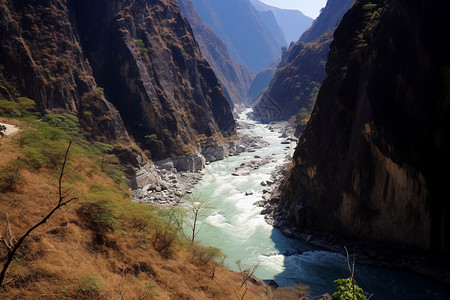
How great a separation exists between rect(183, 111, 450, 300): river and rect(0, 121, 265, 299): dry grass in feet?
18.6

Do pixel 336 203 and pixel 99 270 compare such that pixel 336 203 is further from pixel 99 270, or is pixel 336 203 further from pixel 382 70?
pixel 99 270

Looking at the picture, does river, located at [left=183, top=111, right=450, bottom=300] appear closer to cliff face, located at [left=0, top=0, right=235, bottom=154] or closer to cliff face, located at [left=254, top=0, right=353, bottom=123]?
cliff face, located at [left=0, top=0, right=235, bottom=154]

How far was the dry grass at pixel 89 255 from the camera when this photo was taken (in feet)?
25.2

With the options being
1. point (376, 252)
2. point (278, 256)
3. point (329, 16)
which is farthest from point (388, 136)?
point (329, 16)

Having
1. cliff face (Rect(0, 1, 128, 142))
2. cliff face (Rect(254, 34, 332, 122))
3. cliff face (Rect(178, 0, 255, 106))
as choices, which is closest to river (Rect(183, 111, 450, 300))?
cliff face (Rect(0, 1, 128, 142))

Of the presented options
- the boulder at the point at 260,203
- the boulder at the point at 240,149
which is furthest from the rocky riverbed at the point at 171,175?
the boulder at the point at 260,203

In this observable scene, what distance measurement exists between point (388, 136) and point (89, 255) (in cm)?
1948

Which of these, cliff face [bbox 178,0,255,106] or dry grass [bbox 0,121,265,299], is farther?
cliff face [bbox 178,0,255,106]

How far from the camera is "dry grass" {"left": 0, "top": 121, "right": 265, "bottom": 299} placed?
25.2ft

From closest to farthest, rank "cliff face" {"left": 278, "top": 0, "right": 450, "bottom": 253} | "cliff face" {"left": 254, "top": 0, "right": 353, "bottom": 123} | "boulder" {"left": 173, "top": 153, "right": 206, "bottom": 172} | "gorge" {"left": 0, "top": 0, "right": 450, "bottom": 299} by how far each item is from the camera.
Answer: "gorge" {"left": 0, "top": 0, "right": 450, "bottom": 299}
"cliff face" {"left": 278, "top": 0, "right": 450, "bottom": 253}
"boulder" {"left": 173, "top": 153, "right": 206, "bottom": 172}
"cliff face" {"left": 254, "top": 0, "right": 353, "bottom": 123}

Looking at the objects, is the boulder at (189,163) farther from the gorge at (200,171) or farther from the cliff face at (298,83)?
the cliff face at (298,83)

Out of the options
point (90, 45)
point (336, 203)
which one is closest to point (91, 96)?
point (90, 45)

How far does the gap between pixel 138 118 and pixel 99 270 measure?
36.6 metres

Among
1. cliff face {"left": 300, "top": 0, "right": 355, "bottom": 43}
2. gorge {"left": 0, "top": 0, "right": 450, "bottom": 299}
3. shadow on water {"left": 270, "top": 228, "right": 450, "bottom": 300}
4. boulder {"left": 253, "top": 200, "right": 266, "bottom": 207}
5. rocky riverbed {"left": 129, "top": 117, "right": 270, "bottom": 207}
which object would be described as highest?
cliff face {"left": 300, "top": 0, "right": 355, "bottom": 43}
